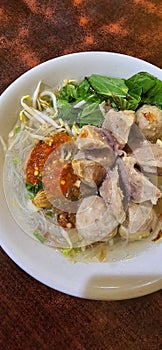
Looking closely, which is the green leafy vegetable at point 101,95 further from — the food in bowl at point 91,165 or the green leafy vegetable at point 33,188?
the green leafy vegetable at point 33,188

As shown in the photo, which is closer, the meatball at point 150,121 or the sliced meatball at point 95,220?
the sliced meatball at point 95,220

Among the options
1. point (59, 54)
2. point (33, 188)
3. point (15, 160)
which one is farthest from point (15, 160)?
point (59, 54)

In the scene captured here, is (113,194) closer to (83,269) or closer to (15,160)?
(83,269)

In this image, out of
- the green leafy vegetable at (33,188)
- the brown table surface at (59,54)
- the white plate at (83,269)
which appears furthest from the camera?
the green leafy vegetable at (33,188)

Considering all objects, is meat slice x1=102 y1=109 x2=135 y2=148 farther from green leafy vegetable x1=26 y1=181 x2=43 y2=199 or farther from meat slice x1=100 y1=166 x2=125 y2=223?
green leafy vegetable x1=26 y1=181 x2=43 y2=199

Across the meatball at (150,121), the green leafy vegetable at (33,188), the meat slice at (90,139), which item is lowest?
the meatball at (150,121)

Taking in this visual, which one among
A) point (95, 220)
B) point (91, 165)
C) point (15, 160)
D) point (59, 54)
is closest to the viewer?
point (95, 220)

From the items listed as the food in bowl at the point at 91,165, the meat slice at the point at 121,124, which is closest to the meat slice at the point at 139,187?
the food in bowl at the point at 91,165
